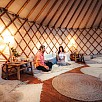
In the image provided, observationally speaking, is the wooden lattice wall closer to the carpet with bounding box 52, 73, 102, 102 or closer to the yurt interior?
the yurt interior

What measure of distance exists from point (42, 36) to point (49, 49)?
1.89ft

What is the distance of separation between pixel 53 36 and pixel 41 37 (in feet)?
2.20

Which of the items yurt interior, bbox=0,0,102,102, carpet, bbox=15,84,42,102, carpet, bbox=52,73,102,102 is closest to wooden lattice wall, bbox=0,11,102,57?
yurt interior, bbox=0,0,102,102

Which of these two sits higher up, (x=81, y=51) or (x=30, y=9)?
(x=30, y=9)

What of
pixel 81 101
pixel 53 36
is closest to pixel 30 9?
pixel 53 36

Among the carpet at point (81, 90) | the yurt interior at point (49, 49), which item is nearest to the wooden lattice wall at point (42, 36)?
the yurt interior at point (49, 49)

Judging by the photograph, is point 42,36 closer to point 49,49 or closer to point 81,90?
point 49,49

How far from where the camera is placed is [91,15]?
4562mm

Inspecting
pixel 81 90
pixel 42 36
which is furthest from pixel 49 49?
pixel 81 90

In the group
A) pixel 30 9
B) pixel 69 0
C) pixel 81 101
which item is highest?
pixel 69 0

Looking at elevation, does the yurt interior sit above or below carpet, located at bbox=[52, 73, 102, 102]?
above

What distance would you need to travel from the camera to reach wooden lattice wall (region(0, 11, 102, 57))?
3234 millimetres

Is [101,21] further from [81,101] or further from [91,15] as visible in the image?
[81,101]

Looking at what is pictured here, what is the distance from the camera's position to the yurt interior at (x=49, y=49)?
75.4 inches
